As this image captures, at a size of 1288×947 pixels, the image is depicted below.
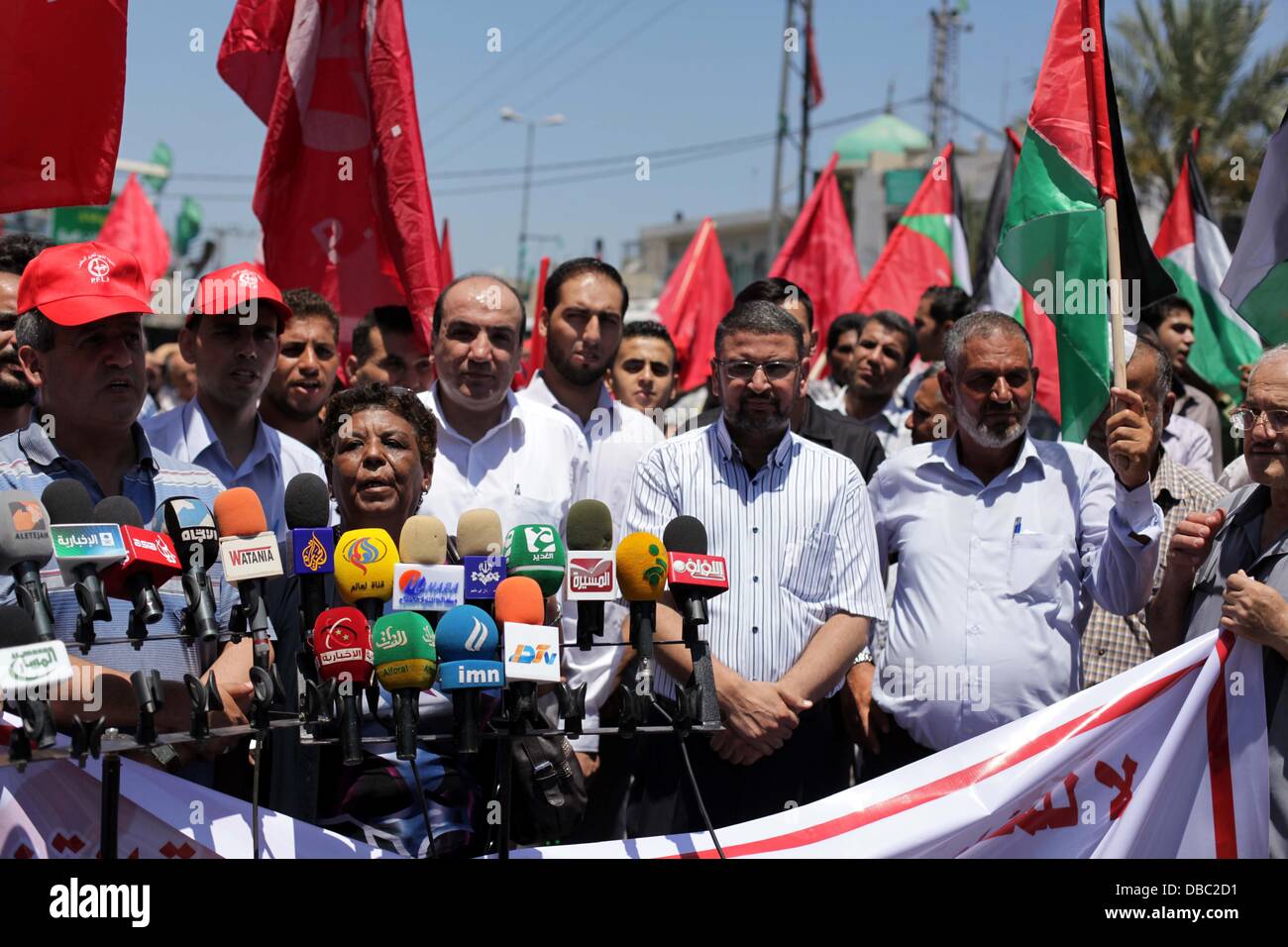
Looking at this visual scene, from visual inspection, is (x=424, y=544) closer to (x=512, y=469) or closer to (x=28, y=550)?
(x=28, y=550)

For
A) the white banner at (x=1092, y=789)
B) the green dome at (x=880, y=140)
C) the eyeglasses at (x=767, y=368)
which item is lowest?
the white banner at (x=1092, y=789)

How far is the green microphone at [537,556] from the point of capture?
3045mm

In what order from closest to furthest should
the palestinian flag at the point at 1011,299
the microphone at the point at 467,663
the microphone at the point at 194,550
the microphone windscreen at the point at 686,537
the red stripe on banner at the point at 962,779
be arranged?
the microphone at the point at 467,663
the microphone at the point at 194,550
the microphone windscreen at the point at 686,537
the red stripe on banner at the point at 962,779
the palestinian flag at the point at 1011,299

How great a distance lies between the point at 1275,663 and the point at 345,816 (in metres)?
2.45

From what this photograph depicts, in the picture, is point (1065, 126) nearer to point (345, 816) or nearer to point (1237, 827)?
point (1237, 827)

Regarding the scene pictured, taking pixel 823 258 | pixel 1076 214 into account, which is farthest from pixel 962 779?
pixel 823 258

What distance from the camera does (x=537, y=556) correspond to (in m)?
3.05

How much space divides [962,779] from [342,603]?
1.69 meters

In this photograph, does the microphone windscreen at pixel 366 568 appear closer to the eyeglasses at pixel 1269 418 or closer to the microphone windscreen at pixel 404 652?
the microphone windscreen at pixel 404 652

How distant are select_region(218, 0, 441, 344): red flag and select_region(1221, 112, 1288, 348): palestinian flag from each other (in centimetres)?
320

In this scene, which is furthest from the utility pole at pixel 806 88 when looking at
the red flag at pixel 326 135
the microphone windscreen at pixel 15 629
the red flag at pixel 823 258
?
the microphone windscreen at pixel 15 629

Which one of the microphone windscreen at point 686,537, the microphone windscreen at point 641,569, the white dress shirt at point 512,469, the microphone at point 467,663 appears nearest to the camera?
the microphone at point 467,663

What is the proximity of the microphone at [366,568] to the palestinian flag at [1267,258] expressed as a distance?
10.6 ft
